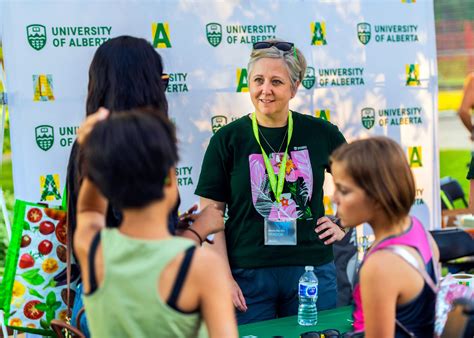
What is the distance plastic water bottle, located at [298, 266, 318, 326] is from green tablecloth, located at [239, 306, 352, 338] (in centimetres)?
3

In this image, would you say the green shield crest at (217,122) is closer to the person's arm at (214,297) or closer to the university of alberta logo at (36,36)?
the university of alberta logo at (36,36)

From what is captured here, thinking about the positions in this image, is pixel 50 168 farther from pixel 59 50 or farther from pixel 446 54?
pixel 446 54

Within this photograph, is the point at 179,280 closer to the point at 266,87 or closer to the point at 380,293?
the point at 380,293

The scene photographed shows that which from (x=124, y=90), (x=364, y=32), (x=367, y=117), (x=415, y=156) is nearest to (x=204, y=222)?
(x=124, y=90)

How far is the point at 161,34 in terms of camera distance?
13.9 feet

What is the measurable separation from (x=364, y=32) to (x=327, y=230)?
1874 mm

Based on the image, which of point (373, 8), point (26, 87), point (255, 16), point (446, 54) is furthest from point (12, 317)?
point (446, 54)

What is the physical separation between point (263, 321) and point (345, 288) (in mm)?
1698

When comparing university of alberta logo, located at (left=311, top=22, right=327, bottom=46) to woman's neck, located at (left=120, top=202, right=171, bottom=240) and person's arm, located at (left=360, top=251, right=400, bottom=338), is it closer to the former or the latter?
person's arm, located at (left=360, top=251, right=400, bottom=338)

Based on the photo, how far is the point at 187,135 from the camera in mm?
4359

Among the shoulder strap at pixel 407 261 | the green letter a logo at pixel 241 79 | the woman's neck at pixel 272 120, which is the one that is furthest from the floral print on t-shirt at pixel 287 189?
the shoulder strap at pixel 407 261

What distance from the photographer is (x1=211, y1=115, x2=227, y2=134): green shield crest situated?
4.42 m

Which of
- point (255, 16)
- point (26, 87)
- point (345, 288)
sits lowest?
point (345, 288)

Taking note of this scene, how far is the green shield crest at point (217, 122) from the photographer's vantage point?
4.42 metres
